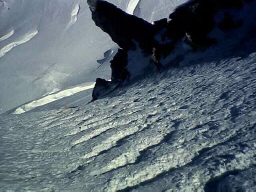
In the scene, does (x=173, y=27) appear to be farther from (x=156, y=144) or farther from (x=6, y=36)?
(x=6, y=36)

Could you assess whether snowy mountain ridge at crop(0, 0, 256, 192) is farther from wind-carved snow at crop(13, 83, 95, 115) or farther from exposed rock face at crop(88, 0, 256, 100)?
wind-carved snow at crop(13, 83, 95, 115)

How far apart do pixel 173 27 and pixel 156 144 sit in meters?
2.16

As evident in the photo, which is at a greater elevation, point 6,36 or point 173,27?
point 6,36

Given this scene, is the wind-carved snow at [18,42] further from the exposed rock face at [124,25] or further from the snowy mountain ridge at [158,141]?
the snowy mountain ridge at [158,141]

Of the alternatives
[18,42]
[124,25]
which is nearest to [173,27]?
[124,25]

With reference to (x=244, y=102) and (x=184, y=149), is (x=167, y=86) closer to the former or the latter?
(x=244, y=102)

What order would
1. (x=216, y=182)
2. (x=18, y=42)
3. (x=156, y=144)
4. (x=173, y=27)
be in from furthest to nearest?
(x=18, y=42)
(x=173, y=27)
(x=156, y=144)
(x=216, y=182)

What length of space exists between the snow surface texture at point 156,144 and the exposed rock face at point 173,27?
729mm

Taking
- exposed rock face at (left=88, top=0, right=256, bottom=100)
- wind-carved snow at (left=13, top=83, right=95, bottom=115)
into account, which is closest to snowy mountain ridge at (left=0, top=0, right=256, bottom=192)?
exposed rock face at (left=88, top=0, right=256, bottom=100)

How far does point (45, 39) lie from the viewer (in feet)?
34.6

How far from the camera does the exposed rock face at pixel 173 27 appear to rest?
9.01ft

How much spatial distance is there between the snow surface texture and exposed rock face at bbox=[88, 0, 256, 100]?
28.7 inches

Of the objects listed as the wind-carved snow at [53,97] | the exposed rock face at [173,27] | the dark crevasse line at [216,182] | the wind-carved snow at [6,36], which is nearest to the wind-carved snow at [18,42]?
the wind-carved snow at [6,36]

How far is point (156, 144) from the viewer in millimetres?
1266
